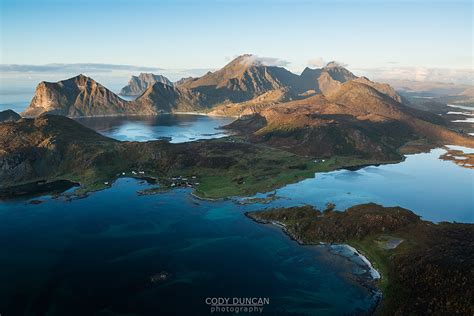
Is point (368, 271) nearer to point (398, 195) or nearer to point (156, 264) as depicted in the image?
point (156, 264)

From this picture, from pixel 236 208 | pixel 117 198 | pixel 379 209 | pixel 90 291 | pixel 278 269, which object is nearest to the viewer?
pixel 90 291

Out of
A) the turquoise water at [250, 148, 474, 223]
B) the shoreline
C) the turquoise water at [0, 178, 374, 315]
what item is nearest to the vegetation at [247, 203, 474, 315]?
the shoreline

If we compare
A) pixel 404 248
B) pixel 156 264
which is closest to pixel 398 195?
pixel 404 248

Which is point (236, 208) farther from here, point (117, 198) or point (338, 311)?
point (338, 311)

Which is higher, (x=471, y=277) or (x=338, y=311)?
(x=471, y=277)

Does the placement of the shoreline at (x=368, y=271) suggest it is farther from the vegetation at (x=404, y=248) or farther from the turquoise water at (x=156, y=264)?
the turquoise water at (x=156, y=264)

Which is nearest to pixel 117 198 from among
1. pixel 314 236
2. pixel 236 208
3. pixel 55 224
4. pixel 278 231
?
pixel 55 224

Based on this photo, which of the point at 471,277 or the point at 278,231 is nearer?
the point at 471,277

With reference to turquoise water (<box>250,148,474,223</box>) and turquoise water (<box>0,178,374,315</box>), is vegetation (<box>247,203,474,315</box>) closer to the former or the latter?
turquoise water (<box>0,178,374,315</box>)
